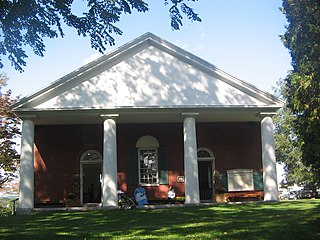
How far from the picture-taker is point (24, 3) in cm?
930

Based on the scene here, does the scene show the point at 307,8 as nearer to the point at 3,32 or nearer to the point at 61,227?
the point at 3,32

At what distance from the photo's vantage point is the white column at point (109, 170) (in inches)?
741

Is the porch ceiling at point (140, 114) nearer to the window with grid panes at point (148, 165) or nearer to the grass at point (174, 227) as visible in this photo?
the window with grid panes at point (148, 165)

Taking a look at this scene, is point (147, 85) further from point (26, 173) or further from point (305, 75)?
point (305, 75)

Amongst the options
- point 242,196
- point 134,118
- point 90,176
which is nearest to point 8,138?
point 90,176

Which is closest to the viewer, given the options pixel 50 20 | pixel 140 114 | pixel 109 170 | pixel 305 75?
pixel 50 20

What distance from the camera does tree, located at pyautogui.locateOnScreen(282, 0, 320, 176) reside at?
45.0 feet

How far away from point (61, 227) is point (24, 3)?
20.7 ft

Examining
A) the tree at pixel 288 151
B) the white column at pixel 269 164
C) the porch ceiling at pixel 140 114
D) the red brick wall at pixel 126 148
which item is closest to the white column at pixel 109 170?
the porch ceiling at pixel 140 114

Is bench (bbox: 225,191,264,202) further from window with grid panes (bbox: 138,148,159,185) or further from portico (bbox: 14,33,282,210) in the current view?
window with grid panes (bbox: 138,148,159,185)

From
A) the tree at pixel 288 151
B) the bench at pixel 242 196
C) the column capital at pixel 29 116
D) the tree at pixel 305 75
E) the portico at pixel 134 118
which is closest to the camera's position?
the tree at pixel 305 75

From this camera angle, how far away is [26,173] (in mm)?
19078

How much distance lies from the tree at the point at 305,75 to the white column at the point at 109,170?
8170 mm

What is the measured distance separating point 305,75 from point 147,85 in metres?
7.82
